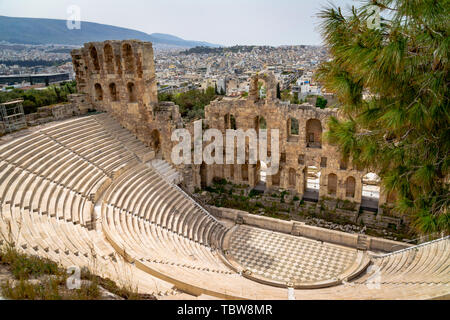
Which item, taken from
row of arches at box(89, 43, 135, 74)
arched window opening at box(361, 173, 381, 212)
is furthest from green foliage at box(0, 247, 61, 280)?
arched window opening at box(361, 173, 381, 212)

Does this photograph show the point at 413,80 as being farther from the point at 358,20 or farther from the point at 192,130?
the point at 192,130

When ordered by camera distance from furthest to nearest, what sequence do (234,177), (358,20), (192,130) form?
(234,177)
(192,130)
(358,20)

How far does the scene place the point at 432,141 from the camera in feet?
16.6

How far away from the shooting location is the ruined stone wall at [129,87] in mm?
18828

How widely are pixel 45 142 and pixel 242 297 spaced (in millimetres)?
12751

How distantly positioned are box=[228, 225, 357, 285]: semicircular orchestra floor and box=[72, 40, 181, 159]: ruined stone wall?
7.44 m

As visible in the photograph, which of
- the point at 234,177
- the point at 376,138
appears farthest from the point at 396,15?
the point at 234,177

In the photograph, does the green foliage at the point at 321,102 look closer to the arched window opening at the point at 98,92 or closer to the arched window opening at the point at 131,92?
the arched window opening at the point at 131,92

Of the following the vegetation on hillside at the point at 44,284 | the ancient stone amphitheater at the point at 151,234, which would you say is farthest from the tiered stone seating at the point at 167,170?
the vegetation on hillside at the point at 44,284

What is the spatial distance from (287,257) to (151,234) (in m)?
6.38

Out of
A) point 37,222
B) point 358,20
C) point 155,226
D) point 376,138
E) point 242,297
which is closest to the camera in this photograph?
point 358,20

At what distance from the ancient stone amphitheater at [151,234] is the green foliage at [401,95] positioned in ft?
7.67

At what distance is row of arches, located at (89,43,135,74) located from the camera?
749 inches

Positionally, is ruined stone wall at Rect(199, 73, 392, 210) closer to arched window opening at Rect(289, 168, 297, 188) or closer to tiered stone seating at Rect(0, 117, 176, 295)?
arched window opening at Rect(289, 168, 297, 188)
